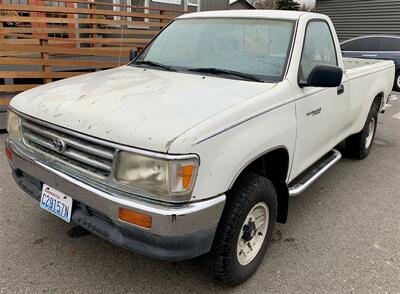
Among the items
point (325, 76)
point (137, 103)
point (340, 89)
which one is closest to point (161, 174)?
point (137, 103)

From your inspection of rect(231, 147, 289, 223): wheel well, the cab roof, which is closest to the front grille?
rect(231, 147, 289, 223): wheel well

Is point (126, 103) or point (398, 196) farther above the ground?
point (126, 103)

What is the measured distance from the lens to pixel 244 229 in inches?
103

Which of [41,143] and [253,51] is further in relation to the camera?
[253,51]

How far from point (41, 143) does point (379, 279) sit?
2573 millimetres

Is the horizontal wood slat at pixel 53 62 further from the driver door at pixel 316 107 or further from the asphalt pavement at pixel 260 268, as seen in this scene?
the driver door at pixel 316 107

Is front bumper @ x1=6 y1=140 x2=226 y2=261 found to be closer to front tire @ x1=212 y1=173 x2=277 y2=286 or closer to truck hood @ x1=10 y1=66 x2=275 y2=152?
front tire @ x1=212 y1=173 x2=277 y2=286

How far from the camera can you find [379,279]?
2836 mm

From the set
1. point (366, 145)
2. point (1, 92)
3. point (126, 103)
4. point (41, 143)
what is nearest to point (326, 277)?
point (126, 103)

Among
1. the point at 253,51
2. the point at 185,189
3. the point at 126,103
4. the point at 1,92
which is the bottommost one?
the point at 1,92

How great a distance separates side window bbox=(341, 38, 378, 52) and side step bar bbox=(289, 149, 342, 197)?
8713 mm

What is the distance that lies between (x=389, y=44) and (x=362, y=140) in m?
7.61

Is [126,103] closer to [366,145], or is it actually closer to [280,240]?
[280,240]

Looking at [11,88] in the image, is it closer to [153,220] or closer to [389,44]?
[153,220]
